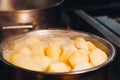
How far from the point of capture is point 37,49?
2.49 feet

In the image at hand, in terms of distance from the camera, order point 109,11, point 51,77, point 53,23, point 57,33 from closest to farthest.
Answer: point 51,77
point 57,33
point 53,23
point 109,11

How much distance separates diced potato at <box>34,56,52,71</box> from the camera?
704 mm

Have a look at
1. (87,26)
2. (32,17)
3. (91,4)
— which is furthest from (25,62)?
(91,4)

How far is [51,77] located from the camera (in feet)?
2.10

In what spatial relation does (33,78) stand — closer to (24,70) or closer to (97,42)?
(24,70)

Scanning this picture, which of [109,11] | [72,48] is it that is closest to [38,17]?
[72,48]

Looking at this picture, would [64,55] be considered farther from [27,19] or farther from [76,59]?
[27,19]

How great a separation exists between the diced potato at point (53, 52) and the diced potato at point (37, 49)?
0.06ft

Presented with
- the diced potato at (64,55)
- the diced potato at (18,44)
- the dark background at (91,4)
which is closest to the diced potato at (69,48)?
the diced potato at (64,55)

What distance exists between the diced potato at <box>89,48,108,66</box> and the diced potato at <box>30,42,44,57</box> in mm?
127

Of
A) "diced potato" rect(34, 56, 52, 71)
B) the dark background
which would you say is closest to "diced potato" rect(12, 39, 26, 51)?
"diced potato" rect(34, 56, 52, 71)

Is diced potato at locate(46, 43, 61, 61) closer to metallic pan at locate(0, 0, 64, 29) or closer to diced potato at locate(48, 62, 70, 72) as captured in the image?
diced potato at locate(48, 62, 70, 72)

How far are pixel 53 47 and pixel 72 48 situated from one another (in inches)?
2.5

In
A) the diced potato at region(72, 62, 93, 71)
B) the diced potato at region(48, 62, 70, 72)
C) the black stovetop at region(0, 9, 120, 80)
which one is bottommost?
the black stovetop at region(0, 9, 120, 80)
